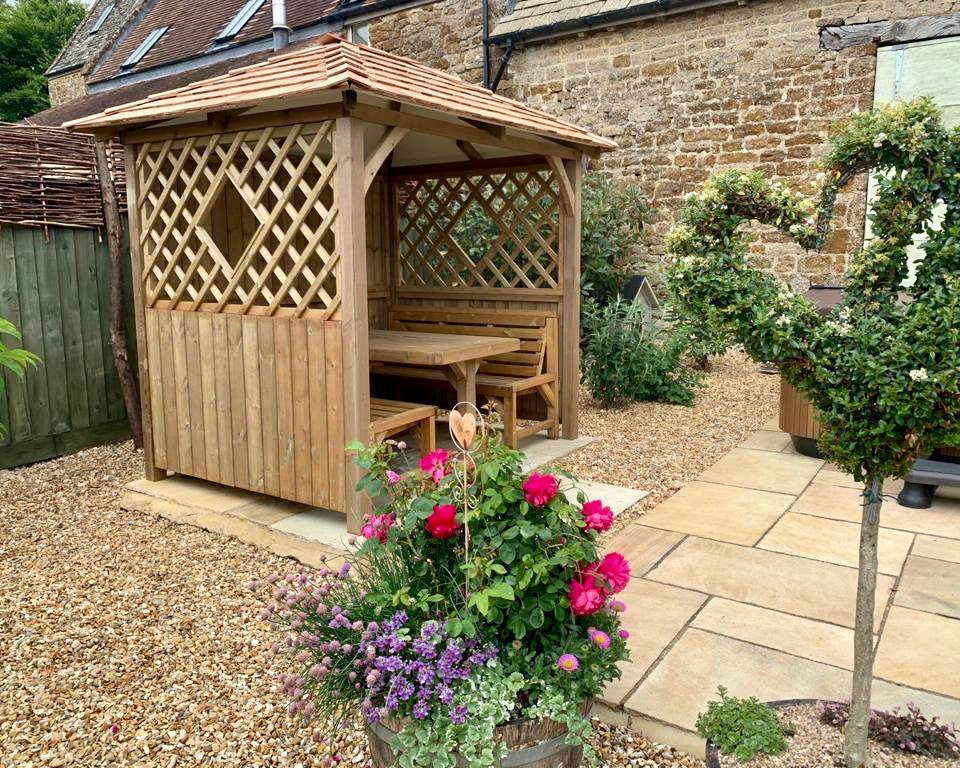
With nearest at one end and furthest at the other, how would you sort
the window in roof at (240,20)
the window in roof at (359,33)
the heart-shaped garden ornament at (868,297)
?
the heart-shaped garden ornament at (868,297) < the window in roof at (359,33) < the window in roof at (240,20)

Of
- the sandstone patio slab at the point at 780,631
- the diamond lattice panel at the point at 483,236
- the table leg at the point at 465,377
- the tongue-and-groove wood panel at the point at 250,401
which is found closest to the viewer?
the sandstone patio slab at the point at 780,631

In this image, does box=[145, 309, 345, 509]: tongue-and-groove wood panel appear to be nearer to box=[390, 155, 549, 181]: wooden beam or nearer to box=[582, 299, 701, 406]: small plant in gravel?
box=[390, 155, 549, 181]: wooden beam

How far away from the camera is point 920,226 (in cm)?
196

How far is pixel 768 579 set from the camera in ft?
11.6

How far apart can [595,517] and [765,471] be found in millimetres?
3494

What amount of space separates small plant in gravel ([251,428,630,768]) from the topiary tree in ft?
2.13

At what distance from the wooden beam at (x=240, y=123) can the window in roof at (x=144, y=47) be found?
13.7 meters

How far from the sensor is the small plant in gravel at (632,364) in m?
7.09

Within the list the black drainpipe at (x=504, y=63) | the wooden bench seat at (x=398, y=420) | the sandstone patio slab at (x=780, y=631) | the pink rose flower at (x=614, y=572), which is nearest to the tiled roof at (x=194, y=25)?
the black drainpipe at (x=504, y=63)

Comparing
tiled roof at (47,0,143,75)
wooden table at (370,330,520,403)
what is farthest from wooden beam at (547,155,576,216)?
tiled roof at (47,0,143,75)

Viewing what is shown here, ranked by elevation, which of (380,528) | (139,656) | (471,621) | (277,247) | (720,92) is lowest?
(139,656)

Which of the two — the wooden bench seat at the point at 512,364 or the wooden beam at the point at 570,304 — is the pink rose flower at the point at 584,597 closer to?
the wooden bench seat at the point at 512,364

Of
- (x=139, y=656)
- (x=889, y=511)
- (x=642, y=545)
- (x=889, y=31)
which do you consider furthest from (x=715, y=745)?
(x=889, y=31)

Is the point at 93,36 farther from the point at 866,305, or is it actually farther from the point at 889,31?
the point at 866,305
